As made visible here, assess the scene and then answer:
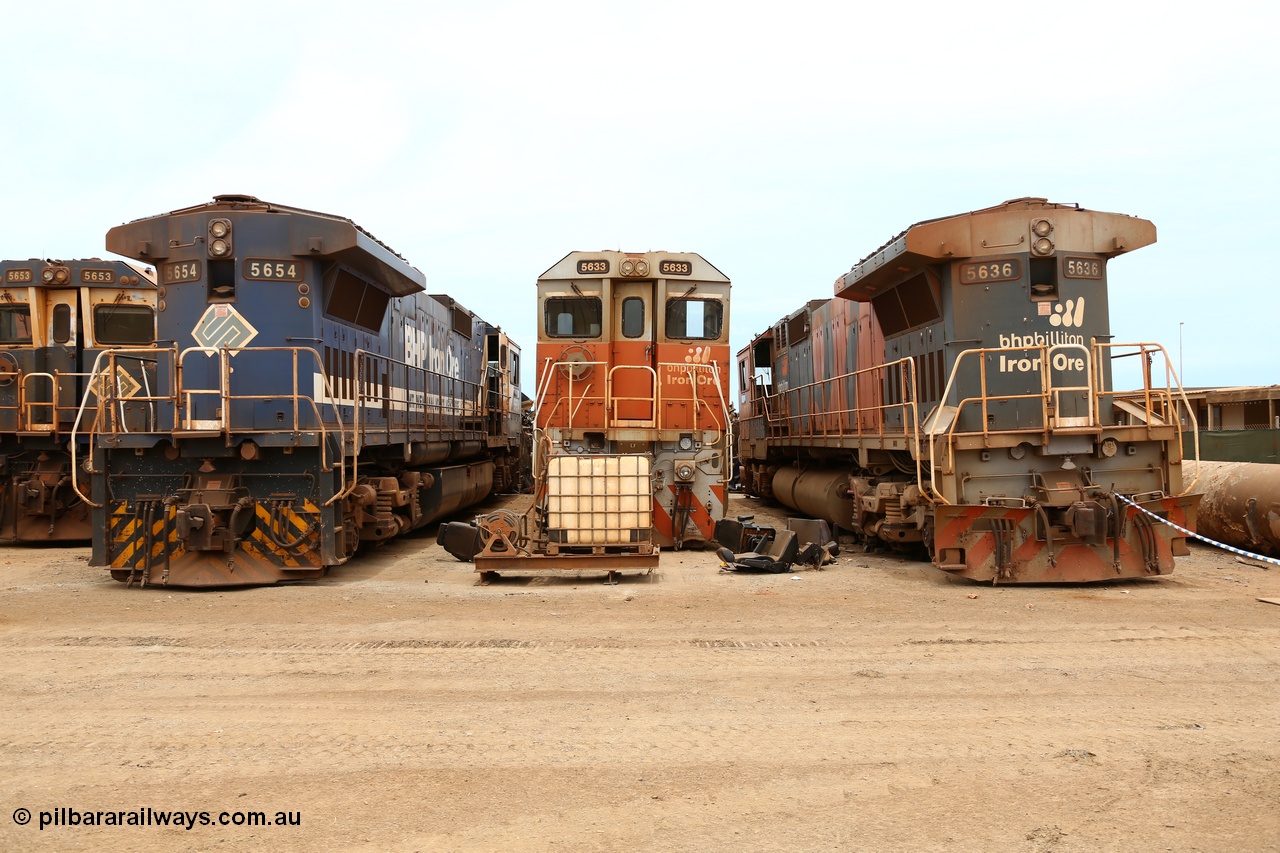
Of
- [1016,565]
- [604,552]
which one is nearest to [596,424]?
[604,552]

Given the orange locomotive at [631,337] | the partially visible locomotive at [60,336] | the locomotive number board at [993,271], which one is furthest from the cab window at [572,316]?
the partially visible locomotive at [60,336]

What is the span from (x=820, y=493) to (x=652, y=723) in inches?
406

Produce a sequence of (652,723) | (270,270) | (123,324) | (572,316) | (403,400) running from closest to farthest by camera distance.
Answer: (652,723), (270,270), (572,316), (403,400), (123,324)

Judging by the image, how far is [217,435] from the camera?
32.6 feet

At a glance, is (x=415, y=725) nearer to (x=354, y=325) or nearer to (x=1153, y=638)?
(x=1153, y=638)

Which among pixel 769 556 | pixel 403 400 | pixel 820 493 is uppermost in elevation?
pixel 403 400

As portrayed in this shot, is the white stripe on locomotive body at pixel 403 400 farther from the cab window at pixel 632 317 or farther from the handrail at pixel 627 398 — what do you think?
the cab window at pixel 632 317

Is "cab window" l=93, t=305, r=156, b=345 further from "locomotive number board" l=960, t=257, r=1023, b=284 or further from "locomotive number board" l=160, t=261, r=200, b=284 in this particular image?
"locomotive number board" l=960, t=257, r=1023, b=284

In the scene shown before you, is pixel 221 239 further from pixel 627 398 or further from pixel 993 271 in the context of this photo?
pixel 993 271

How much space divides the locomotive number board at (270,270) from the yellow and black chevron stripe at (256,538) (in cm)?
274

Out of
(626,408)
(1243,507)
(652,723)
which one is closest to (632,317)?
(626,408)

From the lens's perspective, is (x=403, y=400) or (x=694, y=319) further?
(x=403, y=400)

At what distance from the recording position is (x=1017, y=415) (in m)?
10.8

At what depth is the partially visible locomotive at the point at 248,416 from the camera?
33.0ft
